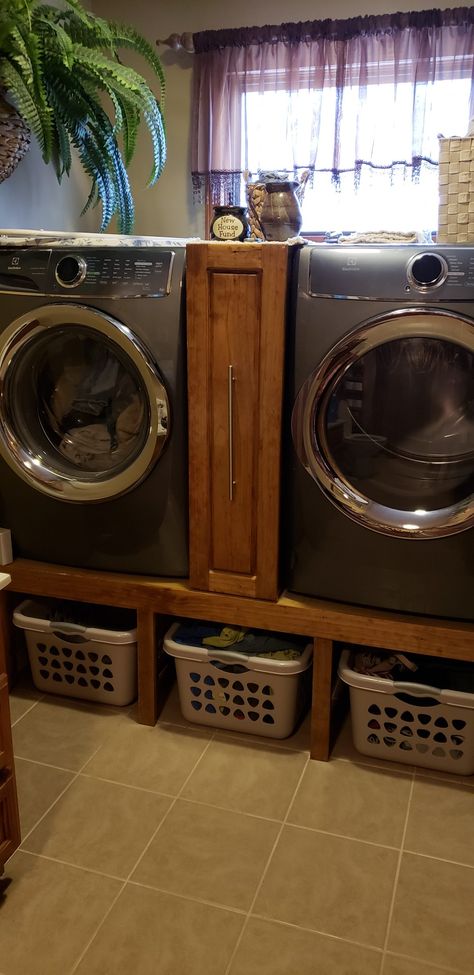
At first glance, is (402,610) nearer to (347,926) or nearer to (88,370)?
(347,926)

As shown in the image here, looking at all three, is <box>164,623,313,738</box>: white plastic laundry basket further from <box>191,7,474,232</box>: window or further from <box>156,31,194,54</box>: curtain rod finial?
<box>156,31,194,54</box>: curtain rod finial

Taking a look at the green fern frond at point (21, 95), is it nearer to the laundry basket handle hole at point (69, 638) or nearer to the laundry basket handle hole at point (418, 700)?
the laundry basket handle hole at point (69, 638)

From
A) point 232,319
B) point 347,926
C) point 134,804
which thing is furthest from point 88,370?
point 347,926

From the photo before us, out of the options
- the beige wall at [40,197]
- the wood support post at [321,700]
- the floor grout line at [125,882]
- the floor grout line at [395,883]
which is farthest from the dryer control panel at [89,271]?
the floor grout line at [395,883]

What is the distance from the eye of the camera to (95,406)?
6.47 ft

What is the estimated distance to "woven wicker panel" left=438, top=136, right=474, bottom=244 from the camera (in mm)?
1808

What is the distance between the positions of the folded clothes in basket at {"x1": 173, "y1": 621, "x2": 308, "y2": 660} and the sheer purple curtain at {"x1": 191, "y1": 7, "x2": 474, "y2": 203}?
5.20 ft

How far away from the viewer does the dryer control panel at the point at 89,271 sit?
5.86 feet

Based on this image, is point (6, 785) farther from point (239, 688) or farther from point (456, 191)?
point (456, 191)

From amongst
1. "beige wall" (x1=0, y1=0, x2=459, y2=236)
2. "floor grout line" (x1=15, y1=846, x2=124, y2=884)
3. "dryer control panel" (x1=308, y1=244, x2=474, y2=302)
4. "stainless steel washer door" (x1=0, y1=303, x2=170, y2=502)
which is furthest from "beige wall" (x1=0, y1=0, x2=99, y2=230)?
"floor grout line" (x1=15, y1=846, x2=124, y2=884)

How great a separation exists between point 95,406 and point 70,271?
13.5 inches

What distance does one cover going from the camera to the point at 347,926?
4.78 ft

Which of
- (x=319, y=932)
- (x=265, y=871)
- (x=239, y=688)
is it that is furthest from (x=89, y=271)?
(x=319, y=932)

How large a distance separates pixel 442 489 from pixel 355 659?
54 cm
